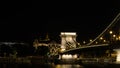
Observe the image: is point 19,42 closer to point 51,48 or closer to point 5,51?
point 5,51

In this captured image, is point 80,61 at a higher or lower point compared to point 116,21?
lower

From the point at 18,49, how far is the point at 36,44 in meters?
3.25

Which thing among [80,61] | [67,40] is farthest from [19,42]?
[80,61]

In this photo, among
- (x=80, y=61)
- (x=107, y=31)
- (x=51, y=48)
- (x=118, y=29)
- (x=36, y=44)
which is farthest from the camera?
(x=36, y=44)

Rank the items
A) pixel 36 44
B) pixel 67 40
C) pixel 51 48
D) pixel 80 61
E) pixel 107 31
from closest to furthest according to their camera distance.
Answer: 1. pixel 107 31
2. pixel 80 61
3. pixel 67 40
4. pixel 51 48
5. pixel 36 44

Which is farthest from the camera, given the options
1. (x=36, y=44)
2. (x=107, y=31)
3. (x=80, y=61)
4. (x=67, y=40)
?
(x=36, y=44)

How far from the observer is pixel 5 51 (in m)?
82.4

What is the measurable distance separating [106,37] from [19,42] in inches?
1591

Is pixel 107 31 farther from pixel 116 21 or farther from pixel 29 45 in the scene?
pixel 29 45

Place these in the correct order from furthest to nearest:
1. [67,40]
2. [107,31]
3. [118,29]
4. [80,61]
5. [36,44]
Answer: [36,44] → [67,40] → [80,61] → [107,31] → [118,29]

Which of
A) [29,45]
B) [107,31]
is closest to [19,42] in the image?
A: [29,45]

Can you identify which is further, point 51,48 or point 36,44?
point 36,44

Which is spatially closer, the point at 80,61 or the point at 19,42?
the point at 80,61

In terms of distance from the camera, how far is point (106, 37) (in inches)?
1831
